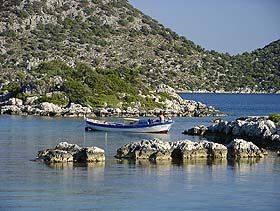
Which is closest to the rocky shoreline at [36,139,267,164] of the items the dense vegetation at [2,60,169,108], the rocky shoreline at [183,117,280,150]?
the rocky shoreline at [183,117,280,150]

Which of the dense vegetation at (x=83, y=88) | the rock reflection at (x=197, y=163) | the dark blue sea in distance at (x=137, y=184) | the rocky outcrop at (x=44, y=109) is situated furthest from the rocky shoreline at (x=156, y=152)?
the dense vegetation at (x=83, y=88)

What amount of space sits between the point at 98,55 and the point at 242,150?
8834cm

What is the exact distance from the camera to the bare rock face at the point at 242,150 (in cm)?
3288

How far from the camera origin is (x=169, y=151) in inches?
1260

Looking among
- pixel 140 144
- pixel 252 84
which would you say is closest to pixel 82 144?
pixel 140 144

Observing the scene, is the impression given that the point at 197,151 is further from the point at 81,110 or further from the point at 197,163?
the point at 81,110

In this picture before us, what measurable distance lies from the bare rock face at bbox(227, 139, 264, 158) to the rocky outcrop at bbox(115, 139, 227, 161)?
422 mm

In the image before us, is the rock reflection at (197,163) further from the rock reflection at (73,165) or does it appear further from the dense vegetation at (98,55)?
the dense vegetation at (98,55)

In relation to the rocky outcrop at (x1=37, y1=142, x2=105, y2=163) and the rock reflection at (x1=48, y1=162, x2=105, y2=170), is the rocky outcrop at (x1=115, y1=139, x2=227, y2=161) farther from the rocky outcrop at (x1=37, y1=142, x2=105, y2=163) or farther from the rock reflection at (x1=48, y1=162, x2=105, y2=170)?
the rock reflection at (x1=48, y1=162, x2=105, y2=170)

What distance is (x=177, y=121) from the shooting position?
6306 cm

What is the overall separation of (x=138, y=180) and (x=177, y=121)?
36559 mm

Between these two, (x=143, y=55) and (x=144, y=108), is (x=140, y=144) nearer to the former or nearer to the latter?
(x=144, y=108)

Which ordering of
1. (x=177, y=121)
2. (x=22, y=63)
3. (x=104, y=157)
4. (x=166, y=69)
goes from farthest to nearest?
(x=166, y=69), (x=22, y=63), (x=177, y=121), (x=104, y=157)

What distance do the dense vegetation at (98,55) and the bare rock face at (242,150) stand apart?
41.5 m
